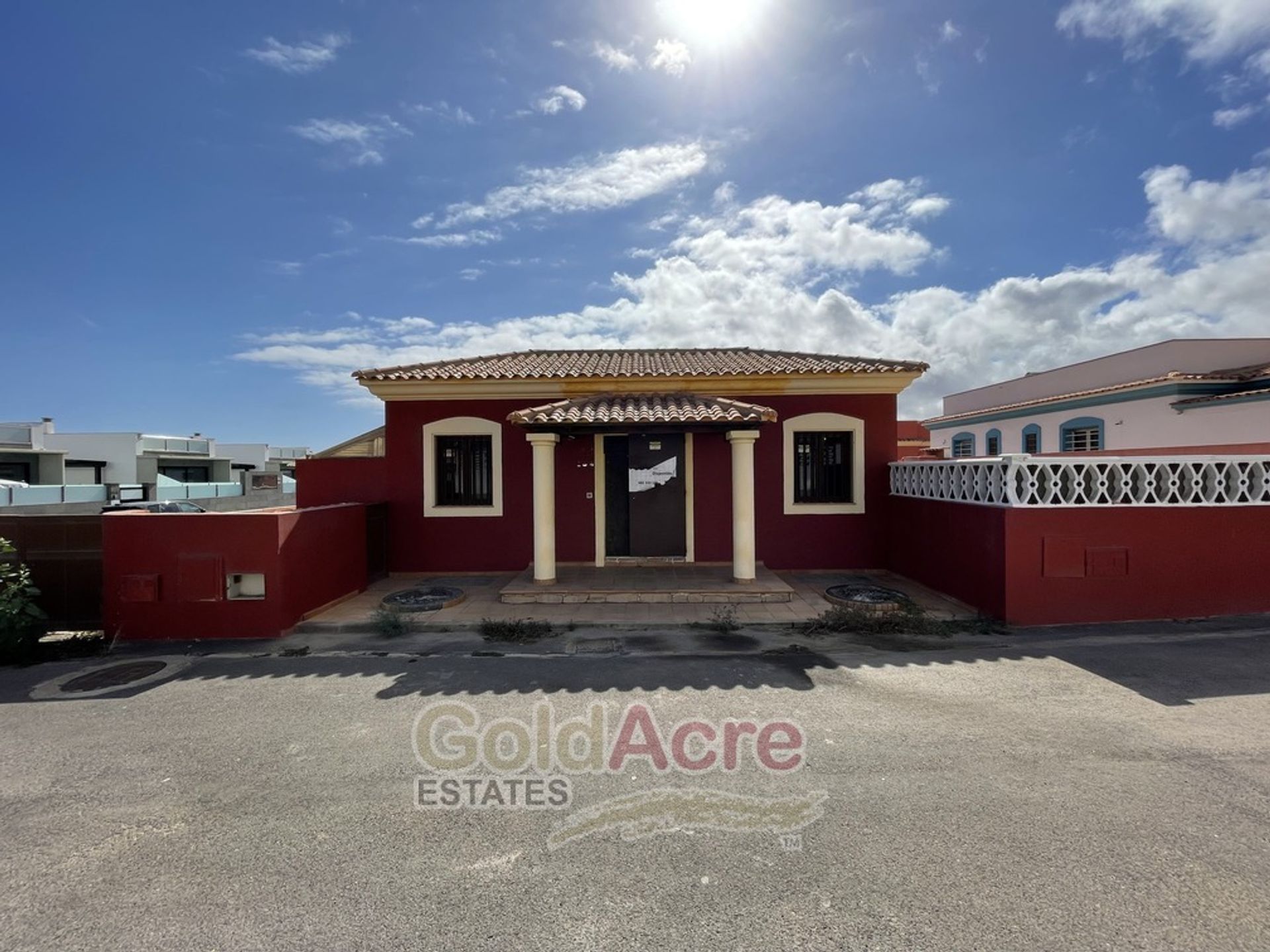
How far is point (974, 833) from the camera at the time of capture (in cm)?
268

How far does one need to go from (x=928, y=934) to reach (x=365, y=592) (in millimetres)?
8117

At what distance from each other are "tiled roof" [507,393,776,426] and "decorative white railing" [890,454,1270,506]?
3.06 metres

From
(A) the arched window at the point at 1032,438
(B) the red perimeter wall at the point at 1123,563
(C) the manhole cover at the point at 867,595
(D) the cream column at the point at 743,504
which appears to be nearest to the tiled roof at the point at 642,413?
(D) the cream column at the point at 743,504

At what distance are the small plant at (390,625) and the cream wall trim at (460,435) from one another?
3133 millimetres

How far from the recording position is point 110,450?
3428 centimetres

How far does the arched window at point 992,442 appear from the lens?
18062 millimetres

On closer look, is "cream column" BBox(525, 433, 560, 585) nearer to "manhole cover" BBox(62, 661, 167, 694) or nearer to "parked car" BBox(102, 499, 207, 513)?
"manhole cover" BBox(62, 661, 167, 694)

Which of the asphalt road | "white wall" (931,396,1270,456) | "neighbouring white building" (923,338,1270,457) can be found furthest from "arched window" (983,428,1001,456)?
the asphalt road

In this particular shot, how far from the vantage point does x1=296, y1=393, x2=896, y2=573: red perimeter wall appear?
30.9ft

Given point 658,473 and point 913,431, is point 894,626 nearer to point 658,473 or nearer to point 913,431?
point 658,473

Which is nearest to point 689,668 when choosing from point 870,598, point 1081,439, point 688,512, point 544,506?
point 870,598

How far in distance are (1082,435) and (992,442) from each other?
12.0 ft

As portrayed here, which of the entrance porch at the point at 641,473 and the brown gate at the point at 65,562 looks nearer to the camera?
the brown gate at the point at 65,562

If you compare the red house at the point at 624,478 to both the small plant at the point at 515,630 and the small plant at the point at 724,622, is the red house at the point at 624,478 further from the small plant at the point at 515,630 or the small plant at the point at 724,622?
the small plant at the point at 515,630
